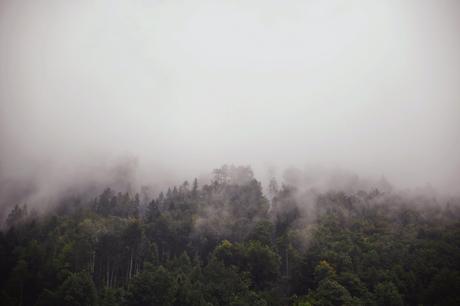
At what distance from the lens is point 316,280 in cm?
8944

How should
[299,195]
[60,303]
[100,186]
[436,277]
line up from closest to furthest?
[60,303] → [436,277] → [299,195] → [100,186]

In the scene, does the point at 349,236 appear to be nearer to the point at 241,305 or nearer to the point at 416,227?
the point at 416,227

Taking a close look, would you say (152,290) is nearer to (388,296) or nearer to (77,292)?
(77,292)

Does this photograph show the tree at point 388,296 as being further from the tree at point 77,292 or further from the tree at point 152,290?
the tree at point 77,292

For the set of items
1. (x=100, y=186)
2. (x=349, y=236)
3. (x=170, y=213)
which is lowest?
(x=349, y=236)

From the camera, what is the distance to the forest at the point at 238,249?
8194cm

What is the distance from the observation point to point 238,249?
102 metres

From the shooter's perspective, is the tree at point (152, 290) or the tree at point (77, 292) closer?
the tree at point (77, 292)

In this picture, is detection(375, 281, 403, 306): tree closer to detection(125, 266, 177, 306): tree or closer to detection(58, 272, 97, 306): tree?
detection(125, 266, 177, 306): tree

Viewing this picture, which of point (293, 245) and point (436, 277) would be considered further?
point (293, 245)

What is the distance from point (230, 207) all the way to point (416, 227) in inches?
2160

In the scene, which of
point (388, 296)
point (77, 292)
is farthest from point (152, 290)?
point (388, 296)

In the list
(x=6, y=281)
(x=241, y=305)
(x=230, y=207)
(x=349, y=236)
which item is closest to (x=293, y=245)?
(x=349, y=236)

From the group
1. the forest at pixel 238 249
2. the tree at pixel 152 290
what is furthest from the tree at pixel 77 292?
the tree at pixel 152 290
